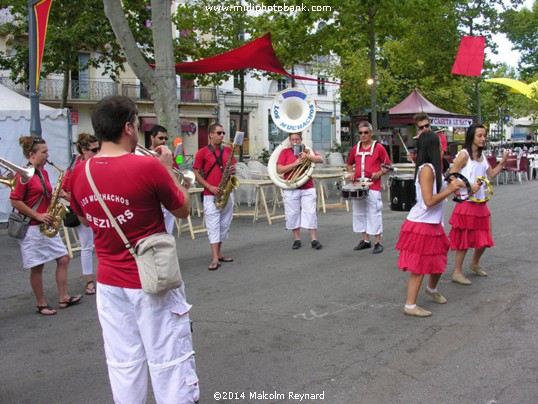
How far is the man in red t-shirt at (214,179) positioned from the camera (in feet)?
24.1

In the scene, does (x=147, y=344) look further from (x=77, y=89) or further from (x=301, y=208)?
(x=77, y=89)

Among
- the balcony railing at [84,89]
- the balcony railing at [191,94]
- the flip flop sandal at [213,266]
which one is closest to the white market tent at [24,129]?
the flip flop sandal at [213,266]

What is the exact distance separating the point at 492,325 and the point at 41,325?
4236 mm

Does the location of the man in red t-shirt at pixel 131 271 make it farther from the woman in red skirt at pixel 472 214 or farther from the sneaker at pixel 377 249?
the sneaker at pixel 377 249

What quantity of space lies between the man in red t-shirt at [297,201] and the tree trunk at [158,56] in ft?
8.10

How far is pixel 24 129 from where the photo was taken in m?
11.6

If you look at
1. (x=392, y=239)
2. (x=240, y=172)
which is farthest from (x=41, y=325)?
(x=240, y=172)

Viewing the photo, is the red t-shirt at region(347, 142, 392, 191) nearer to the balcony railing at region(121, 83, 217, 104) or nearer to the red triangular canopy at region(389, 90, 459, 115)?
the red triangular canopy at region(389, 90, 459, 115)

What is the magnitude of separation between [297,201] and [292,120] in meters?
1.37

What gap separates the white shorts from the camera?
5469 mm

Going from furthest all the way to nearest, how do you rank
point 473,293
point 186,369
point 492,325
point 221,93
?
1. point 221,93
2. point 473,293
3. point 492,325
4. point 186,369

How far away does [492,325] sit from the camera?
482 centimetres

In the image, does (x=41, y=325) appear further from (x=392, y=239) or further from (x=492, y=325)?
(x=392, y=239)

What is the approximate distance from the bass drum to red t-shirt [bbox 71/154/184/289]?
157 inches
